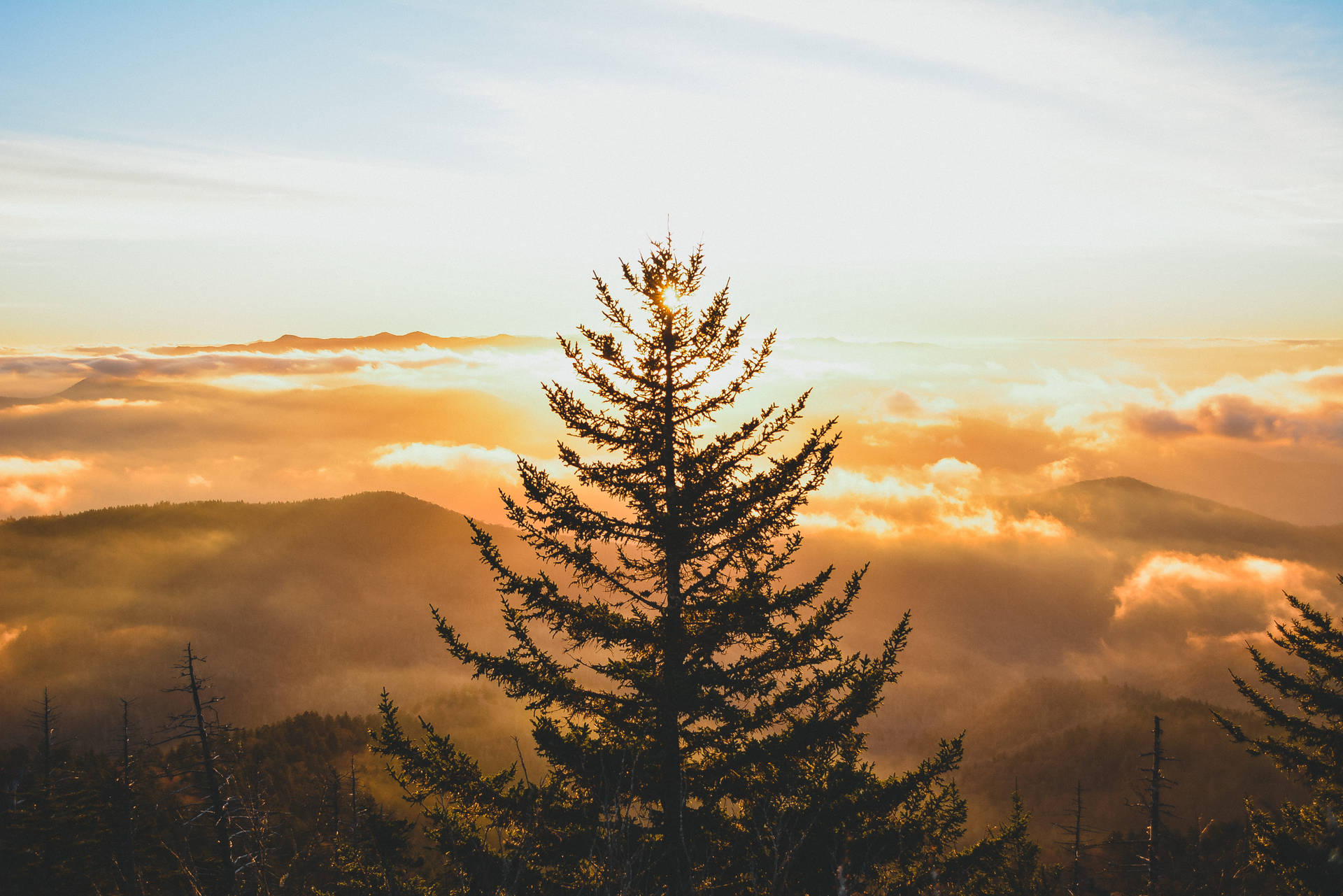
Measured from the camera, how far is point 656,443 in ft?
36.6

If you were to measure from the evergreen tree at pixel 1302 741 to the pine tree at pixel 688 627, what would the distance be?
9946mm

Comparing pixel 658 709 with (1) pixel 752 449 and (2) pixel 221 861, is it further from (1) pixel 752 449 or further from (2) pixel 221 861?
(2) pixel 221 861

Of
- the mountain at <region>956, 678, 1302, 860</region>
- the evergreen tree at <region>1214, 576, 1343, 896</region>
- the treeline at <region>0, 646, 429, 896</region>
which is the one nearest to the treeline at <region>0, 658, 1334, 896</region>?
the treeline at <region>0, 646, 429, 896</region>

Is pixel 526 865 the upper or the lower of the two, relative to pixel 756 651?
lower

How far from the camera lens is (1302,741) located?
16.3 meters

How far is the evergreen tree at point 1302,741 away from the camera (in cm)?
1509

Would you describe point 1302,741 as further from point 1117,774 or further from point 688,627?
point 1117,774

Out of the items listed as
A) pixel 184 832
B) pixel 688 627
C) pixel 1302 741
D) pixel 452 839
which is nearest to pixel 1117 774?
pixel 1302 741

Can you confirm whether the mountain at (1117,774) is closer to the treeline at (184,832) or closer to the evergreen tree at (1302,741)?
the evergreen tree at (1302,741)

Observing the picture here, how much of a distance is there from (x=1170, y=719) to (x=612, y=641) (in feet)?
711

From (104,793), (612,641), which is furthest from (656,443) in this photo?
(104,793)

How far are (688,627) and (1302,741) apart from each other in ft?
53.4

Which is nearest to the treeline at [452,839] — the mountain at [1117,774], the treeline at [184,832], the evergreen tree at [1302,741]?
the treeline at [184,832]

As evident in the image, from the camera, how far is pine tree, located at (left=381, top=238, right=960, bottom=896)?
10219 mm
